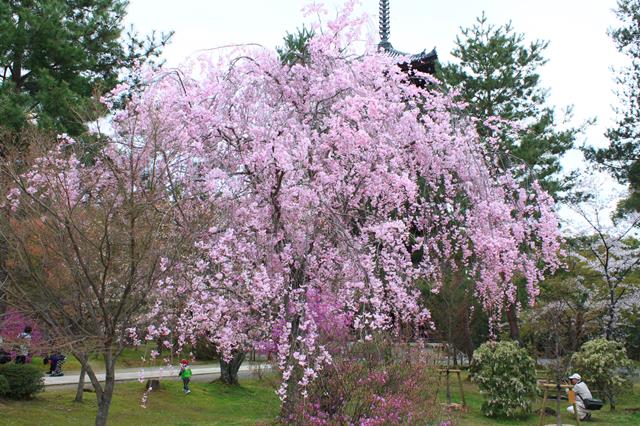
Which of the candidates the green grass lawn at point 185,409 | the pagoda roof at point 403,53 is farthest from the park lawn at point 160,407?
the pagoda roof at point 403,53

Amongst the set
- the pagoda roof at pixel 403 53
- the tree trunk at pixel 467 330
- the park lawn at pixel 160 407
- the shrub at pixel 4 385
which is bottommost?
the park lawn at pixel 160 407

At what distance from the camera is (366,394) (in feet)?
23.2

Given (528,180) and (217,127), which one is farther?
(528,180)

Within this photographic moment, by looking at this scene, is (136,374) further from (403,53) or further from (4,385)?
(403,53)

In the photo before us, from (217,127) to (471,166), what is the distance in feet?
11.1

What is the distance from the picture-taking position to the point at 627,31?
19641 mm

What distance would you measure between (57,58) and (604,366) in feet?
46.4

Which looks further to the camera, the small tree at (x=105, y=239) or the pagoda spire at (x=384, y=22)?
the pagoda spire at (x=384, y=22)

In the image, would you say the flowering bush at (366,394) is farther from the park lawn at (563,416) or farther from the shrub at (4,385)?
the shrub at (4,385)

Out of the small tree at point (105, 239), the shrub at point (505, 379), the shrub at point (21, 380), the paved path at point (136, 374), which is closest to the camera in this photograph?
the small tree at point (105, 239)

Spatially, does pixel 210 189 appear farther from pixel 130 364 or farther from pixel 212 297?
pixel 130 364

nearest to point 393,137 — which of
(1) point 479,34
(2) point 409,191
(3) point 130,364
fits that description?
(2) point 409,191

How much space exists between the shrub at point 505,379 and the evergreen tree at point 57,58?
971cm

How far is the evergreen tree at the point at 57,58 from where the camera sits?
12.5 metres
